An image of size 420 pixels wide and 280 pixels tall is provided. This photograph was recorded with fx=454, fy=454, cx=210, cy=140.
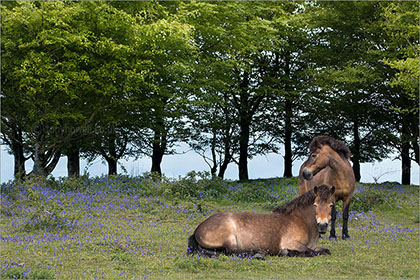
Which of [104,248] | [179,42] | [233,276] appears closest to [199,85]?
[179,42]

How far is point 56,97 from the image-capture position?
23.3 metres

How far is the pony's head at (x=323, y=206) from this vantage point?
832 cm

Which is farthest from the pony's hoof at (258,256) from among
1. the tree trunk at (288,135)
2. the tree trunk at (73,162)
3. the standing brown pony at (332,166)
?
the tree trunk at (73,162)

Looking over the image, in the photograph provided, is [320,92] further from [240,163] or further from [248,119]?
[240,163]

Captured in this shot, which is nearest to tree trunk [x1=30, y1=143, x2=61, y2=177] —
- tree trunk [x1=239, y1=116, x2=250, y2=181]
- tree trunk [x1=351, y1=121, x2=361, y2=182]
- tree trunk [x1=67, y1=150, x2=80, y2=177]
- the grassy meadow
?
the grassy meadow

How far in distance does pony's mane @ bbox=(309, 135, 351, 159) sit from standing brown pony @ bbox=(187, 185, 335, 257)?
A: 93.4 inches

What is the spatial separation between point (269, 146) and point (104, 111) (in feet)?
42.6

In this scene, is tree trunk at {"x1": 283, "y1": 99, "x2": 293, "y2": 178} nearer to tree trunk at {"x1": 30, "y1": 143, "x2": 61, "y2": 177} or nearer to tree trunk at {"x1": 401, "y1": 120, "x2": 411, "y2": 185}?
tree trunk at {"x1": 401, "y1": 120, "x2": 411, "y2": 185}

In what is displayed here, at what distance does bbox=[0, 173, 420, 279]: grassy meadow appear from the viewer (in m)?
7.67

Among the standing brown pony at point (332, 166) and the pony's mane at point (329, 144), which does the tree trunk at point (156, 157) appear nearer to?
the standing brown pony at point (332, 166)

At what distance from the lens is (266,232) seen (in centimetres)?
855

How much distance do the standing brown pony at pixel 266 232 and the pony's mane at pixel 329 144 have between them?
2.37m

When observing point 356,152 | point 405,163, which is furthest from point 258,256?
point 405,163

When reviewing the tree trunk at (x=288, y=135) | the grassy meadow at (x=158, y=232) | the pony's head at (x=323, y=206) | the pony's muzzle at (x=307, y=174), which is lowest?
the grassy meadow at (x=158, y=232)
